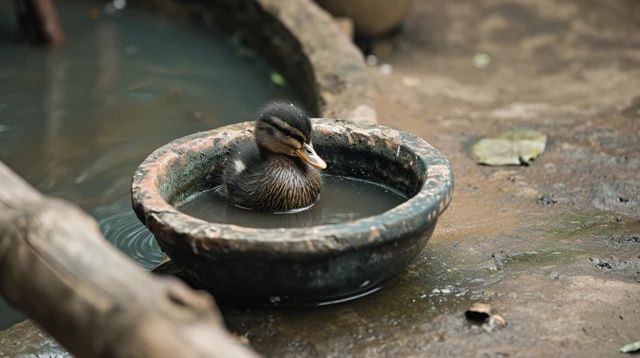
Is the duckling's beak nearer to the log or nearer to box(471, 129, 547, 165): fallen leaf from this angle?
the log

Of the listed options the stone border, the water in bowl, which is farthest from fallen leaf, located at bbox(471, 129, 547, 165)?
the water in bowl

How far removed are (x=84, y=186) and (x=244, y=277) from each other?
8.87ft

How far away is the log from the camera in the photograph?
2613mm

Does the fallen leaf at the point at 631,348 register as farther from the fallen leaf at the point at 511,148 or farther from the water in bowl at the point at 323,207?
the fallen leaf at the point at 511,148

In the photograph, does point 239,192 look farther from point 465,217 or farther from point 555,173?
point 555,173

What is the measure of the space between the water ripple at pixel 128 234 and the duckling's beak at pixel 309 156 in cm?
112

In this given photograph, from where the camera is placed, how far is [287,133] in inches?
185

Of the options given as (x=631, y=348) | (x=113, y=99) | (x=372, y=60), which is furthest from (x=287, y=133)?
(x=372, y=60)

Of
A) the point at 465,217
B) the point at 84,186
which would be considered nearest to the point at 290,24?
the point at 84,186

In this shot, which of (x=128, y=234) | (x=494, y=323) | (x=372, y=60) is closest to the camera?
(x=494, y=323)

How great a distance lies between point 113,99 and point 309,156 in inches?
148

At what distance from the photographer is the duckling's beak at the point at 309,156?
472 cm

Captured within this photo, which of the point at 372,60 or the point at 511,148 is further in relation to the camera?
the point at 372,60

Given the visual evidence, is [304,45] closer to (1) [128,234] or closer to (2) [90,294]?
(1) [128,234]
